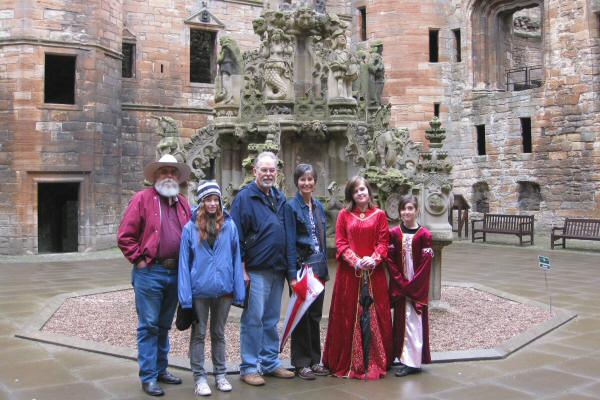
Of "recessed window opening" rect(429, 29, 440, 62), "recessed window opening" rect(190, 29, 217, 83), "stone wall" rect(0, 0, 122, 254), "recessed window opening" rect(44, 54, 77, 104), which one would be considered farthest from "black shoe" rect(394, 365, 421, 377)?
"recessed window opening" rect(190, 29, 217, 83)

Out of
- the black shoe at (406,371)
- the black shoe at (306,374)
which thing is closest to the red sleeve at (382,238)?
the black shoe at (406,371)

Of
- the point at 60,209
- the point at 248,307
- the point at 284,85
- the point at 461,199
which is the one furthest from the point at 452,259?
the point at 60,209

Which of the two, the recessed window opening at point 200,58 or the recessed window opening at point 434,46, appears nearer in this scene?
the recessed window opening at point 434,46

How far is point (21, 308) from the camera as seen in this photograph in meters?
7.97

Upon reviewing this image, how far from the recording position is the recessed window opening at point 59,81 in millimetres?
18719

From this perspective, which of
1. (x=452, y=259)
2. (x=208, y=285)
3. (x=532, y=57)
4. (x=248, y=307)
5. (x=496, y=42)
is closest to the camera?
(x=208, y=285)

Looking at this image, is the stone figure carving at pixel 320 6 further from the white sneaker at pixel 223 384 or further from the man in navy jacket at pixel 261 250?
the white sneaker at pixel 223 384

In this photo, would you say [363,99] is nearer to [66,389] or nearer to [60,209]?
[66,389]

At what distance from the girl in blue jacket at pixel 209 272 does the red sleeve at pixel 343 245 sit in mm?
794

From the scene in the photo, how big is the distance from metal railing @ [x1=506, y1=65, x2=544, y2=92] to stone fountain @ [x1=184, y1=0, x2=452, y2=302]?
1488 cm

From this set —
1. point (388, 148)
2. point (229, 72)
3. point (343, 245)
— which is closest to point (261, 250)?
point (343, 245)

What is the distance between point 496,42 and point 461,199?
19.2ft

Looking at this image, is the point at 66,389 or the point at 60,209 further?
the point at 60,209

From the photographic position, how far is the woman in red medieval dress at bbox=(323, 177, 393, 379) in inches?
191
